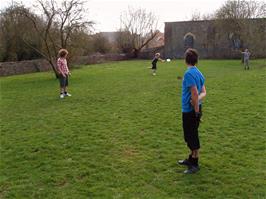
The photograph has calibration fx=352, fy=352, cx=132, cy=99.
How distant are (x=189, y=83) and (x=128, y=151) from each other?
2.11 meters

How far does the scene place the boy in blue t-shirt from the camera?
17.1 ft

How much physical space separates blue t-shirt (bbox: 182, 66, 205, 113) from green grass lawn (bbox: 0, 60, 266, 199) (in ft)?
3.47

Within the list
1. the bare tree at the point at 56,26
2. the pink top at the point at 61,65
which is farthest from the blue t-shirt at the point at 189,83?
the bare tree at the point at 56,26

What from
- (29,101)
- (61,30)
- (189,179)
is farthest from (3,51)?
(189,179)

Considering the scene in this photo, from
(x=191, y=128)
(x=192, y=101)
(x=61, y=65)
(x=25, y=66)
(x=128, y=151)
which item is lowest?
(x=128, y=151)

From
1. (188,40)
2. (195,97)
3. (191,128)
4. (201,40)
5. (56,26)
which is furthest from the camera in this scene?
(188,40)

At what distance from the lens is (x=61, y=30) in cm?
2362

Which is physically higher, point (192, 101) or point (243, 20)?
point (243, 20)

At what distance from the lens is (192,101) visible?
523 centimetres

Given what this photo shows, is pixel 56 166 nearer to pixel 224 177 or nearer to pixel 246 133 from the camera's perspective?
pixel 224 177

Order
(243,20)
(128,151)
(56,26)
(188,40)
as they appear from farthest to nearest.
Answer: (188,40), (243,20), (56,26), (128,151)

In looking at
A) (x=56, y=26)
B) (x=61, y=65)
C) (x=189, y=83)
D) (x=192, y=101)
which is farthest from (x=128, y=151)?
(x=56, y=26)

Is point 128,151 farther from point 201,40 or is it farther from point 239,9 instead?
point 201,40

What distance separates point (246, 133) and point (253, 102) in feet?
13.4
